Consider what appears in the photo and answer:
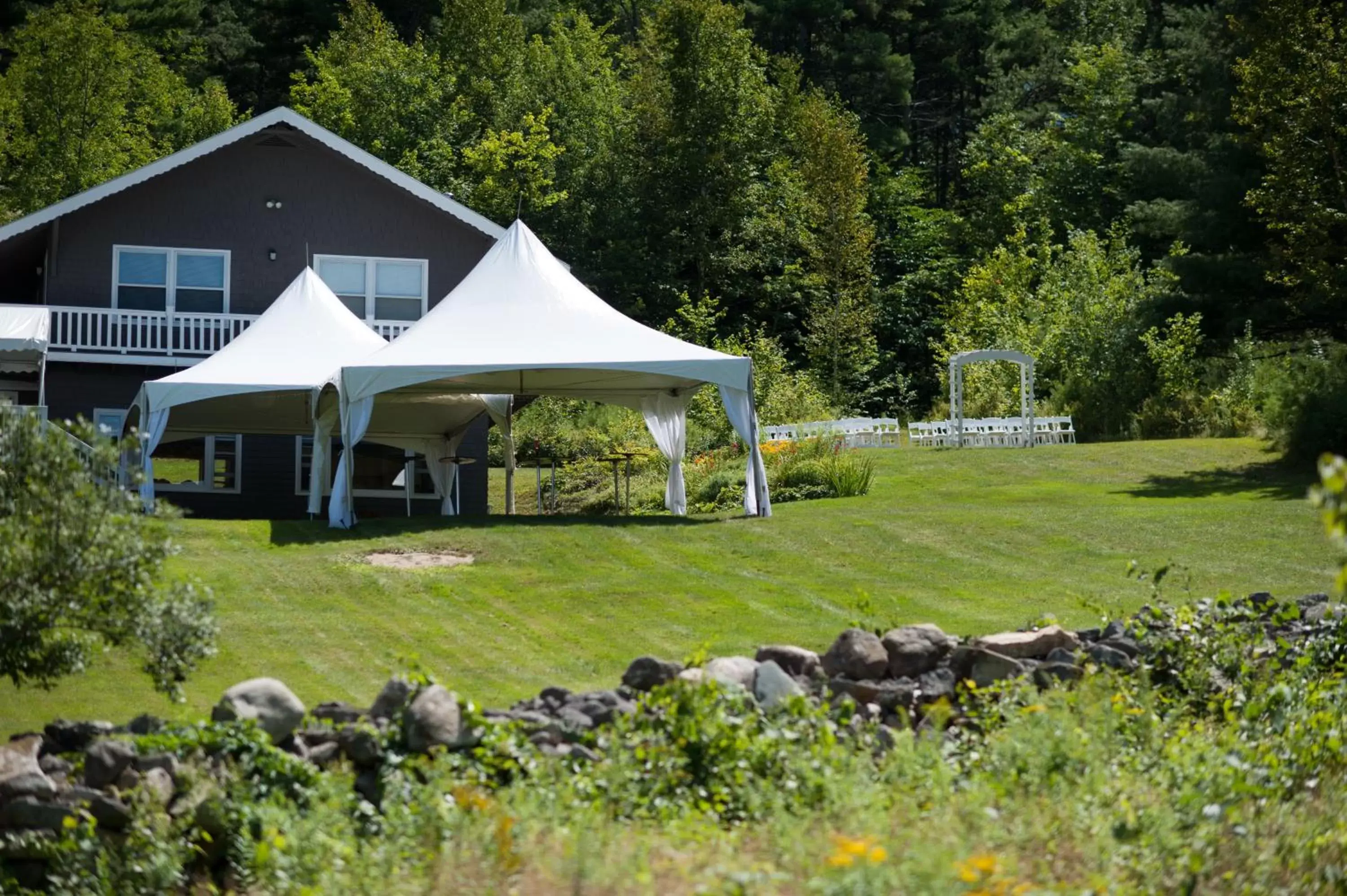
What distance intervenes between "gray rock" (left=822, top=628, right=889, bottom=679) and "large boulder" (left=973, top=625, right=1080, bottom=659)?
0.59 m

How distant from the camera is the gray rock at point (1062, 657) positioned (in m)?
8.85

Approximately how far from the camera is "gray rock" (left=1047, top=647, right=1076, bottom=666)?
885 centimetres

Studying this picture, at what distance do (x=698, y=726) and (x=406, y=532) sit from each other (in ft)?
32.9

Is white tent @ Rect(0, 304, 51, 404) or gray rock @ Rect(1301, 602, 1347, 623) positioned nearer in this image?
gray rock @ Rect(1301, 602, 1347, 623)

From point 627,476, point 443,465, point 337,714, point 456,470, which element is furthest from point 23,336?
point 337,714

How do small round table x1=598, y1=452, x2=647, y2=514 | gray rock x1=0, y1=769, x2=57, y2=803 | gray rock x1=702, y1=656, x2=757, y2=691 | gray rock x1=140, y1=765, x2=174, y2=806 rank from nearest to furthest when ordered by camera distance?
1. gray rock x1=140, y1=765, x2=174, y2=806
2. gray rock x1=0, y1=769, x2=57, y2=803
3. gray rock x1=702, y1=656, x2=757, y2=691
4. small round table x1=598, y1=452, x2=647, y2=514

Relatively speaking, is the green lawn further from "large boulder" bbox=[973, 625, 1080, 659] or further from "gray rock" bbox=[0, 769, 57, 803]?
"gray rock" bbox=[0, 769, 57, 803]

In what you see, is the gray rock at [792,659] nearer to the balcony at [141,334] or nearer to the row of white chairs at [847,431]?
the row of white chairs at [847,431]

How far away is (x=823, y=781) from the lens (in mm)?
6887

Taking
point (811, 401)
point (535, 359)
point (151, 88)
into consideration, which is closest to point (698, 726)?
point (535, 359)

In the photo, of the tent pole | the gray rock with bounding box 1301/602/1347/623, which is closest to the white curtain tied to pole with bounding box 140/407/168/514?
the tent pole

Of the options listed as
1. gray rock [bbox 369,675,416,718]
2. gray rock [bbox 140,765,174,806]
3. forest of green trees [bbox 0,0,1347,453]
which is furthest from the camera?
forest of green trees [bbox 0,0,1347,453]

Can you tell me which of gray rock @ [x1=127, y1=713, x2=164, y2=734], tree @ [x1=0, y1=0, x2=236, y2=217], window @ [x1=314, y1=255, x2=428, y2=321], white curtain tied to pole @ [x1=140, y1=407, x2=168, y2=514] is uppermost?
tree @ [x1=0, y1=0, x2=236, y2=217]

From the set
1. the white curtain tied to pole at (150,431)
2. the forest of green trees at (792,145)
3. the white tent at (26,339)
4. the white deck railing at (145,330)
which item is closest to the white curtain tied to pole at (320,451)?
the white curtain tied to pole at (150,431)
